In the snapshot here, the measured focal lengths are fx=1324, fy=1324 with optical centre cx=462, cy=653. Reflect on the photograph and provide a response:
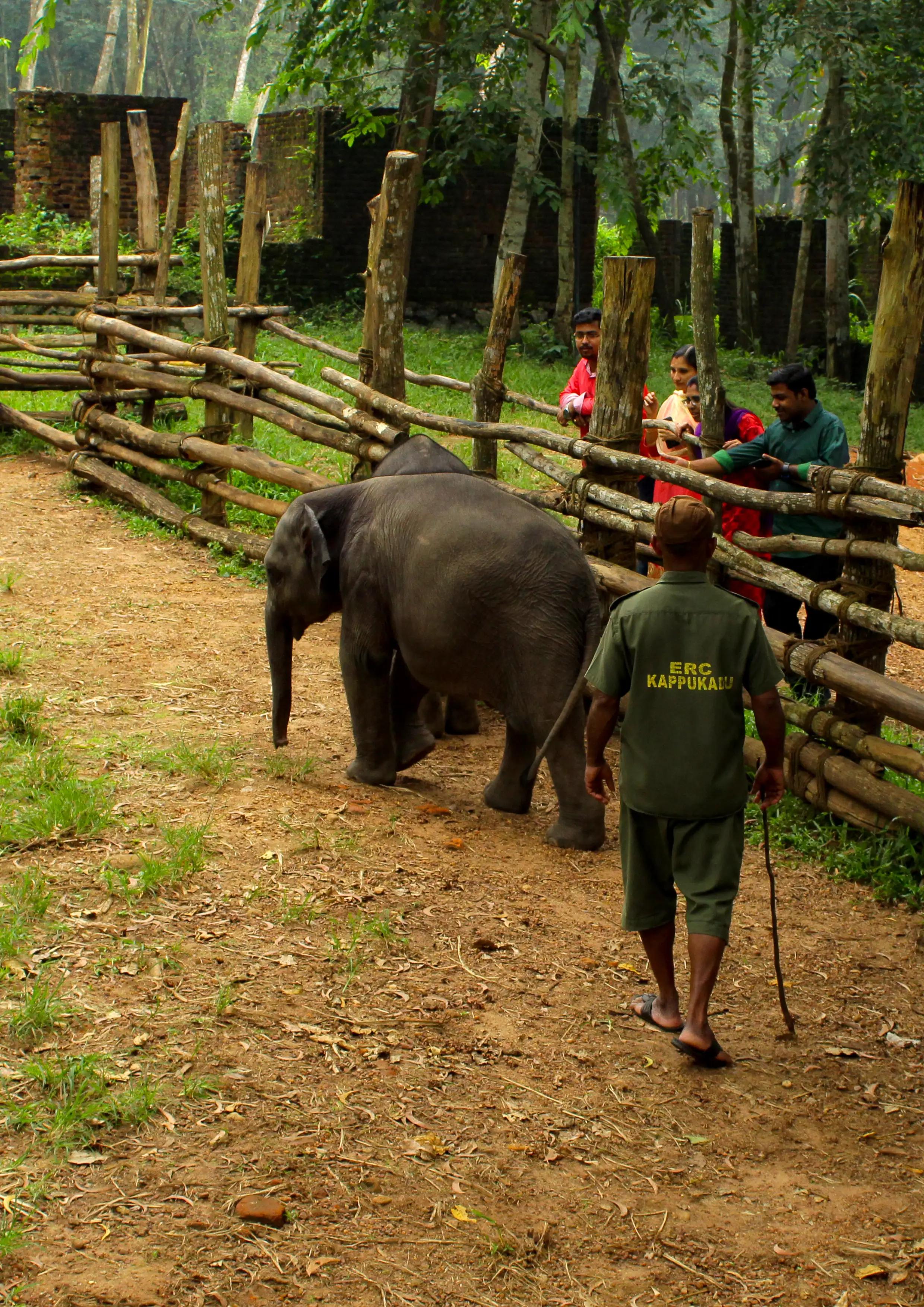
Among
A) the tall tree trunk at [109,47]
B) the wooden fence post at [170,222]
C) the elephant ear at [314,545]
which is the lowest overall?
the elephant ear at [314,545]

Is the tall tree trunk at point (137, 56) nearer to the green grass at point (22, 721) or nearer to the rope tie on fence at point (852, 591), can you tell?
the green grass at point (22, 721)

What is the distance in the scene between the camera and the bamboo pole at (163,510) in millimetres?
9102

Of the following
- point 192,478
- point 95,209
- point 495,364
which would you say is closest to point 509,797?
point 495,364

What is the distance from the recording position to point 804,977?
14.2 feet

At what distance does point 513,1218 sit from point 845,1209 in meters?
0.80

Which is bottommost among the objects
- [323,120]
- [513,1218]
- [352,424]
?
[513,1218]

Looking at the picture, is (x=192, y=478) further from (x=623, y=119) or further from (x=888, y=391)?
(x=623, y=119)

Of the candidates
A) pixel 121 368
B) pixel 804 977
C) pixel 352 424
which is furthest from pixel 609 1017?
pixel 121 368

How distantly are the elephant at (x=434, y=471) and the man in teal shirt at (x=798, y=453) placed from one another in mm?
1307

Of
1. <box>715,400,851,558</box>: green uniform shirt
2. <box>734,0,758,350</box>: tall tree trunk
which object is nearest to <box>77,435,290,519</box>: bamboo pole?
<box>715,400,851,558</box>: green uniform shirt

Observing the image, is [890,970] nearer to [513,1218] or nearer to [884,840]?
[884,840]

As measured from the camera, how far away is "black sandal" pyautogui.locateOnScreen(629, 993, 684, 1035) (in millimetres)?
3824

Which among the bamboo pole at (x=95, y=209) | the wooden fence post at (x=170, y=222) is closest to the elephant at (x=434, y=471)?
the wooden fence post at (x=170, y=222)

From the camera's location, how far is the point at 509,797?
5.49m
